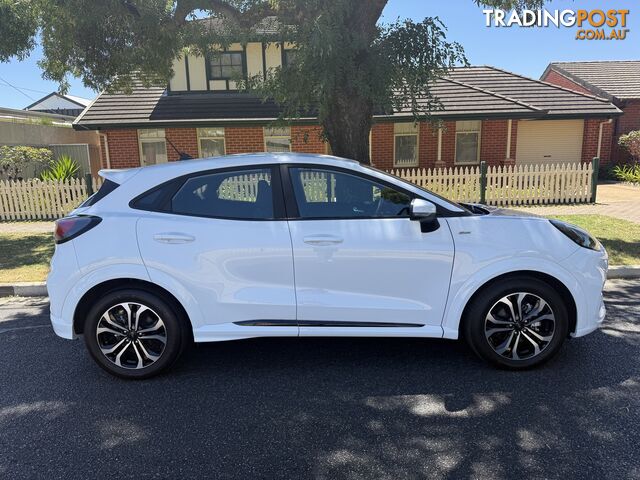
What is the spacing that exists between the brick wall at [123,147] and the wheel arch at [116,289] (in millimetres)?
12721

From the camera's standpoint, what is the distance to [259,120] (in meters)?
14.6

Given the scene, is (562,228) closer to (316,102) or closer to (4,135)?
(316,102)

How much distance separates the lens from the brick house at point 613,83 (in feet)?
65.9

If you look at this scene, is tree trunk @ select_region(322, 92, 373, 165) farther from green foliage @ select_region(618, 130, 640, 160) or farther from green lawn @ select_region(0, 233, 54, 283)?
green foliage @ select_region(618, 130, 640, 160)

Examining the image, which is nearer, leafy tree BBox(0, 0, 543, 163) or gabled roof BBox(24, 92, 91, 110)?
leafy tree BBox(0, 0, 543, 163)

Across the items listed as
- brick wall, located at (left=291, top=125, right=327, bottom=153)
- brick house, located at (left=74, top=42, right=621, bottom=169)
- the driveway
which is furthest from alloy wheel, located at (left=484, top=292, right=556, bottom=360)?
brick wall, located at (left=291, top=125, right=327, bottom=153)

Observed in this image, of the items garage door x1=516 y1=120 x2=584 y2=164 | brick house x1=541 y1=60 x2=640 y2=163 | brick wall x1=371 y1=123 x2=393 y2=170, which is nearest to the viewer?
brick wall x1=371 y1=123 x2=393 y2=170

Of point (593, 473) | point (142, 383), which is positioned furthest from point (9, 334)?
point (593, 473)

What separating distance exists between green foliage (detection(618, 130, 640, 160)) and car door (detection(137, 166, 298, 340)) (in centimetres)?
1949

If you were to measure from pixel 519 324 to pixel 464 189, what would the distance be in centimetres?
887

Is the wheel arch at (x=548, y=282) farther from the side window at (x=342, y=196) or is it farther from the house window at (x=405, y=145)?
the house window at (x=405, y=145)

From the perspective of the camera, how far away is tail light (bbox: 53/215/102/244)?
364cm

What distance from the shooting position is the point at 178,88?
1627 centimetres

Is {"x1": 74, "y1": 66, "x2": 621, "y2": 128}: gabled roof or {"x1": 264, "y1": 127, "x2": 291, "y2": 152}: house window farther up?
{"x1": 74, "y1": 66, "x2": 621, "y2": 128}: gabled roof
